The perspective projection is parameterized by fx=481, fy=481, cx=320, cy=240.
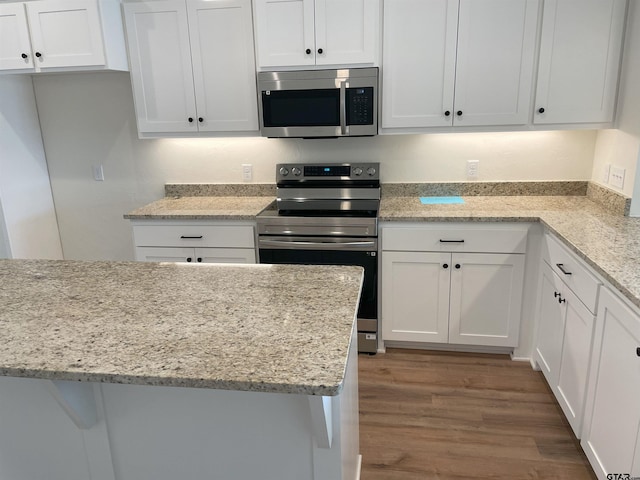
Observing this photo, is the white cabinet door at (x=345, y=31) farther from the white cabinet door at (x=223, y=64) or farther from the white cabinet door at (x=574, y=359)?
the white cabinet door at (x=574, y=359)

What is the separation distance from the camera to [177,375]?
1036 mm

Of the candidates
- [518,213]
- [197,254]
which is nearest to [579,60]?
[518,213]

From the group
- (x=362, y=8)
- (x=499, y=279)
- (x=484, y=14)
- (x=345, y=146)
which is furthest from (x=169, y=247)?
(x=484, y=14)

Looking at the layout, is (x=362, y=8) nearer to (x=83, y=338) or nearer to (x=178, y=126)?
(x=178, y=126)

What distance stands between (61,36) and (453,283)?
2.75 m

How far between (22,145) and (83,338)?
2799mm

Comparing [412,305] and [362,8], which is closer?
[362,8]

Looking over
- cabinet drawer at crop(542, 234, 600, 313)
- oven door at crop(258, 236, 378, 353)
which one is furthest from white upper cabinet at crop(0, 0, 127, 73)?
cabinet drawer at crop(542, 234, 600, 313)

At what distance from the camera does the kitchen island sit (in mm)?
1090

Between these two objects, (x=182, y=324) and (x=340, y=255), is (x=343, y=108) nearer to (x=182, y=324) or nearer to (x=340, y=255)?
(x=340, y=255)

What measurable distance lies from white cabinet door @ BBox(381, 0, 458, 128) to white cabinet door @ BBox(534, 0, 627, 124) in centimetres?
50

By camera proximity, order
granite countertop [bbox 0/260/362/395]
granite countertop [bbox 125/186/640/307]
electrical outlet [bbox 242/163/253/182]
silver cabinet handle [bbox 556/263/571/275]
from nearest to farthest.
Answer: granite countertop [bbox 0/260/362/395] < granite countertop [bbox 125/186/640/307] < silver cabinet handle [bbox 556/263/571/275] < electrical outlet [bbox 242/163/253/182]

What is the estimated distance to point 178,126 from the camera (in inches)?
121

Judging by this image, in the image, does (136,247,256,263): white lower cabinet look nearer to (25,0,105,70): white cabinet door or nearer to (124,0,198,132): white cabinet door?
(124,0,198,132): white cabinet door
